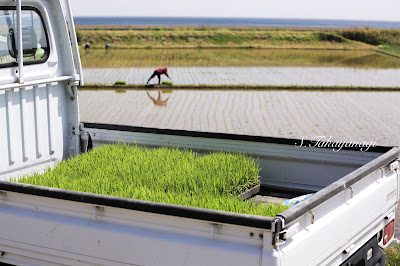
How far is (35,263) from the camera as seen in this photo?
355cm

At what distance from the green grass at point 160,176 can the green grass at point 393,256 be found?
1575 mm

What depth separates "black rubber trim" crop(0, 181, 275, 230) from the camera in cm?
290

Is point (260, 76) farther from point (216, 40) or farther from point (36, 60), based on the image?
point (216, 40)

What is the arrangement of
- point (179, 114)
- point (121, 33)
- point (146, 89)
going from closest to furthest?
point (179, 114) → point (146, 89) → point (121, 33)

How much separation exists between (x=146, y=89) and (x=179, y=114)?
5.46 metres

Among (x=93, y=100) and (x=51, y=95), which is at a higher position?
(x=51, y=95)

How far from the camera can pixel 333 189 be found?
11.2 feet

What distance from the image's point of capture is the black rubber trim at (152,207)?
2.90 metres

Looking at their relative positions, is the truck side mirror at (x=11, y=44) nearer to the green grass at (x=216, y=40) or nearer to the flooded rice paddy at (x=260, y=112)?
the flooded rice paddy at (x=260, y=112)

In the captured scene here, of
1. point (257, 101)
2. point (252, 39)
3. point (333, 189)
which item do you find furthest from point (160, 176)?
point (252, 39)

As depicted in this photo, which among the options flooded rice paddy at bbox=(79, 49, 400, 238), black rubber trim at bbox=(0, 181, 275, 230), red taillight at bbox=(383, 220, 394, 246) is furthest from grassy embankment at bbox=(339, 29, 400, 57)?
black rubber trim at bbox=(0, 181, 275, 230)

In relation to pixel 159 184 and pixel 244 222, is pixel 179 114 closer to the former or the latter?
pixel 159 184

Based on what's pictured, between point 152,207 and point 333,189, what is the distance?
3.30 feet

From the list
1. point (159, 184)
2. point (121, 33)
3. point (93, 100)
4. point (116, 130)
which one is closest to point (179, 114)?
point (93, 100)
